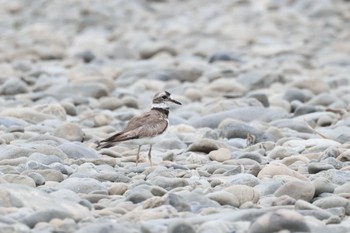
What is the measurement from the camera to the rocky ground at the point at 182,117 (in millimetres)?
5758

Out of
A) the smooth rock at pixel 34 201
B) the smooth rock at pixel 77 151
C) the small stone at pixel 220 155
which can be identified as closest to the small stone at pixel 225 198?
the smooth rock at pixel 34 201

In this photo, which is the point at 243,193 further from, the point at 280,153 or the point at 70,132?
the point at 70,132

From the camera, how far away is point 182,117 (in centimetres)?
1070

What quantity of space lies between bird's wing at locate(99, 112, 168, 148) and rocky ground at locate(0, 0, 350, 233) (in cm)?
18

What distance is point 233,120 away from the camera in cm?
960

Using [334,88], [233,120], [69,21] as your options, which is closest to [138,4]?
[69,21]

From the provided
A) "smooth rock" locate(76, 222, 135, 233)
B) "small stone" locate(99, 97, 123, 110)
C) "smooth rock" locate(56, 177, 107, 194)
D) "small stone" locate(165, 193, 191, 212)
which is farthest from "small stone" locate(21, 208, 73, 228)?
"small stone" locate(99, 97, 123, 110)

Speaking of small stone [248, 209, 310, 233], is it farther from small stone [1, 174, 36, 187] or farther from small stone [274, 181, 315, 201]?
small stone [1, 174, 36, 187]

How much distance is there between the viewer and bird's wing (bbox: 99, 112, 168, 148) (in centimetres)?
777

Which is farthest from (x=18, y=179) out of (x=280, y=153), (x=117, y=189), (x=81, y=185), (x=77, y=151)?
(x=280, y=153)

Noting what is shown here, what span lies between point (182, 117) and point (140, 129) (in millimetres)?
2791

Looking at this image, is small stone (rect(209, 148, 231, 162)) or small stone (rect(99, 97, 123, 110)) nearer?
small stone (rect(209, 148, 231, 162))

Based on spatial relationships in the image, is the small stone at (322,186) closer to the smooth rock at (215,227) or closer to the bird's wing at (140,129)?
the smooth rock at (215,227)

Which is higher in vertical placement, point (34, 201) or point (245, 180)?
point (34, 201)
